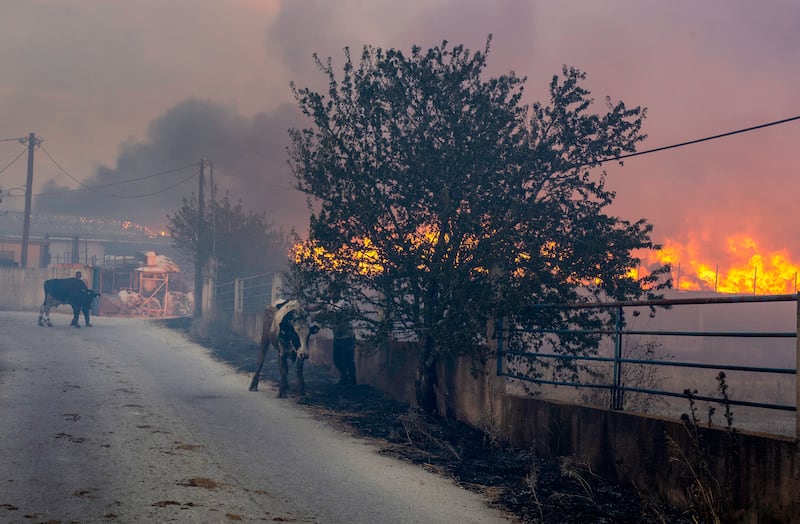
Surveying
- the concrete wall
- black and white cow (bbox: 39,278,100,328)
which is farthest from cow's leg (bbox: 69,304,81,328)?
the concrete wall

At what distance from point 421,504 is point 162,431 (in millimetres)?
4227

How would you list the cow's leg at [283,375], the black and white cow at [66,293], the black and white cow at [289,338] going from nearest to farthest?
1. the cow's leg at [283,375]
2. the black and white cow at [289,338]
3. the black and white cow at [66,293]

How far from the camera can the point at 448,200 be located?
34.9 ft

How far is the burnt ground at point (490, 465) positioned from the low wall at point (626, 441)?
0.18m

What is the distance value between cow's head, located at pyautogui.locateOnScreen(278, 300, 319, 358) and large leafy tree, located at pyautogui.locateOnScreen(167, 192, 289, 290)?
23.7 m

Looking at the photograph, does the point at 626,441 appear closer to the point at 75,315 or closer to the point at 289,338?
the point at 289,338

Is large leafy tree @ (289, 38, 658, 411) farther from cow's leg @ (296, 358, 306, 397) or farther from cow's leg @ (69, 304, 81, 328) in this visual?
cow's leg @ (69, 304, 81, 328)

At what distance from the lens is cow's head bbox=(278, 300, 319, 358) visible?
14.1 m

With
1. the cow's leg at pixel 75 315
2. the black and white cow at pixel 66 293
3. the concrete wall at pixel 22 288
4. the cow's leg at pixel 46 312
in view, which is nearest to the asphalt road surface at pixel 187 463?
the cow's leg at pixel 75 315

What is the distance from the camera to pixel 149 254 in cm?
5272

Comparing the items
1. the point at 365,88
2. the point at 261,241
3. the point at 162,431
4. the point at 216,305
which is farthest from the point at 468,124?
the point at 261,241

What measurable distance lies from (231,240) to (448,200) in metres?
30.3

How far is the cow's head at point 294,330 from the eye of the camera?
14070 millimetres

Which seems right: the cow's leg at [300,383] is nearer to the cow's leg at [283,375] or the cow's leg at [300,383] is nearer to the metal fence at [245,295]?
the cow's leg at [283,375]
